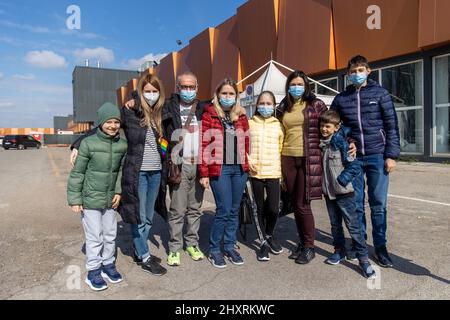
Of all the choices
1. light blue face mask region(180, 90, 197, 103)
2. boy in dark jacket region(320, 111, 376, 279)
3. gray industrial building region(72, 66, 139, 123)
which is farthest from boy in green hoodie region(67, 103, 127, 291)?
gray industrial building region(72, 66, 139, 123)

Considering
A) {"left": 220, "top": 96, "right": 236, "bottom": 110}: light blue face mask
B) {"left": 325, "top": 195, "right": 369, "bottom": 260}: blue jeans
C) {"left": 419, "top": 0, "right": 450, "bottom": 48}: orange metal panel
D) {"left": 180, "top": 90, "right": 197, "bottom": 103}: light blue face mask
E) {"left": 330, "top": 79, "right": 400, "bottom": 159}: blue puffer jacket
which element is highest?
{"left": 419, "top": 0, "right": 450, "bottom": 48}: orange metal panel

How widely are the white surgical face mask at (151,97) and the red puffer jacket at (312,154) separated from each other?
5.22 ft

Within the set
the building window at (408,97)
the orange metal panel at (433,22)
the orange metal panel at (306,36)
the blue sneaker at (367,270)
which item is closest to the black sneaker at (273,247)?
the blue sneaker at (367,270)

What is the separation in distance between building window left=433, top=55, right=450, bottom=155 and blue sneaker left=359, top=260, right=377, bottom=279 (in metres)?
12.0

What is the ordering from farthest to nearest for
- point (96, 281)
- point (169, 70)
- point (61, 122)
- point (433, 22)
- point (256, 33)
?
1. point (61, 122)
2. point (169, 70)
3. point (256, 33)
4. point (433, 22)
5. point (96, 281)

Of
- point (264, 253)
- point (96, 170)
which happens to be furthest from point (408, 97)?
point (96, 170)

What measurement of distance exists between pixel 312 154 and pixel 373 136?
0.63m

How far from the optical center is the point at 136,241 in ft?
12.2

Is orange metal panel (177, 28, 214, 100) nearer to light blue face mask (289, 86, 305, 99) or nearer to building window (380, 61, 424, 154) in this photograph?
building window (380, 61, 424, 154)

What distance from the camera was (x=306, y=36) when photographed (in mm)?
16688

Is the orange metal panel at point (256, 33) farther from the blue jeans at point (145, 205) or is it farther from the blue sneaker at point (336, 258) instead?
the blue jeans at point (145, 205)

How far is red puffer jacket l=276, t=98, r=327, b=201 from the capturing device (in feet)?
12.3

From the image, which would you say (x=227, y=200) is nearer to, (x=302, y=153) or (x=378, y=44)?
(x=302, y=153)

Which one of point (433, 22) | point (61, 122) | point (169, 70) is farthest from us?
point (61, 122)
